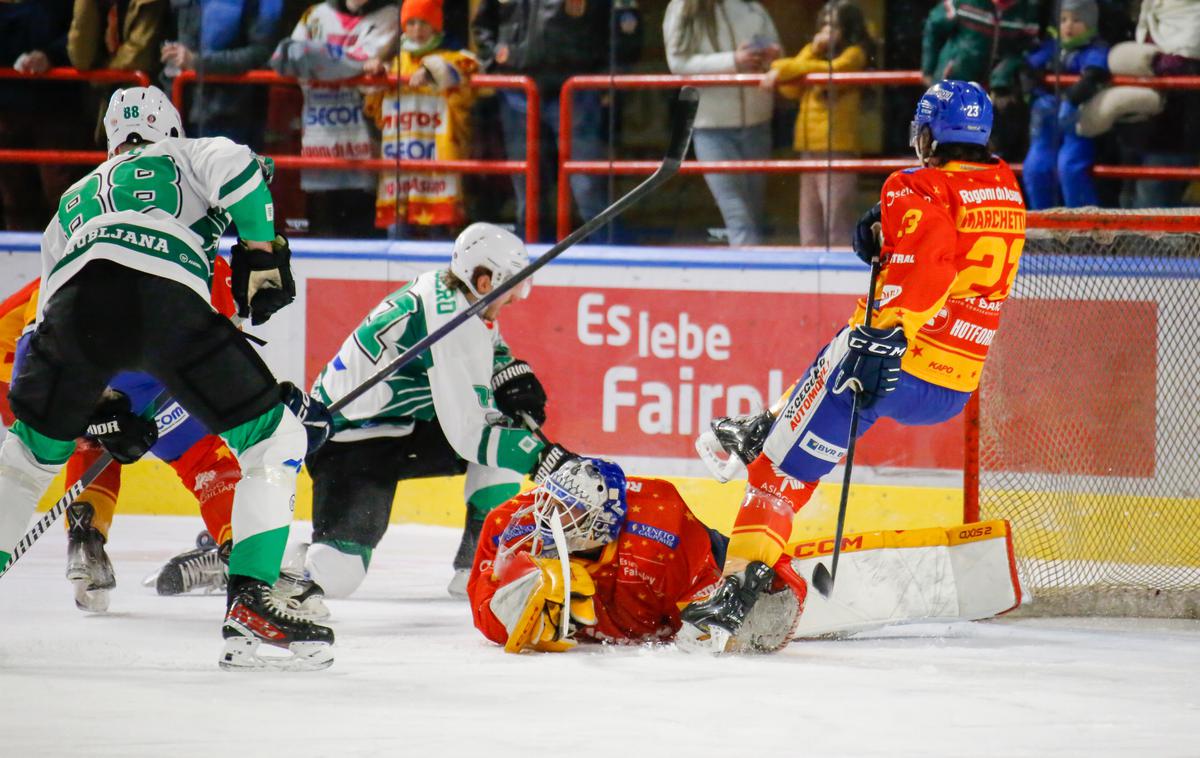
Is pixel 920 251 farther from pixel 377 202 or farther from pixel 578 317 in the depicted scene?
pixel 377 202

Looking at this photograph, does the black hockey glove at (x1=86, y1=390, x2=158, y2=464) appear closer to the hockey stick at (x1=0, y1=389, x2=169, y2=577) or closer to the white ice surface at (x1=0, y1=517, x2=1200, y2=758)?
the hockey stick at (x1=0, y1=389, x2=169, y2=577)

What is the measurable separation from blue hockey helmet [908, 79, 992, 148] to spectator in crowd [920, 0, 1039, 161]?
5.37ft

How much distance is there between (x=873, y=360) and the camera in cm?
388

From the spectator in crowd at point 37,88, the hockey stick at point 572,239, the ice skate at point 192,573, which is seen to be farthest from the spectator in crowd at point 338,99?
the hockey stick at point 572,239

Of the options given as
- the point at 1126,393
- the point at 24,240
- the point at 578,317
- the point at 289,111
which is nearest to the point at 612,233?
the point at 578,317

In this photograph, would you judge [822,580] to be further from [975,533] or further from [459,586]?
[459,586]

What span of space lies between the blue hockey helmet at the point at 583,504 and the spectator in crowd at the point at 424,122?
2542 mm

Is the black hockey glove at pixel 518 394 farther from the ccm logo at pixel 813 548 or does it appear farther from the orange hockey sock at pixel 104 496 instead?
the orange hockey sock at pixel 104 496

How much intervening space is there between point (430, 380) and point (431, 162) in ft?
6.15

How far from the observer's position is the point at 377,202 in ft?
20.9

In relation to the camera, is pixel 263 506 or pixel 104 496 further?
pixel 104 496

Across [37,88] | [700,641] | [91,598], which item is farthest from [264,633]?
[37,88]

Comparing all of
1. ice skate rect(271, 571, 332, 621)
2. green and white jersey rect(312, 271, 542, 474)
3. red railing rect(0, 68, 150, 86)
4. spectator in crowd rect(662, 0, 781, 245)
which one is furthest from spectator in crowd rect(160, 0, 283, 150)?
ice skate rect(271, 571, 332, 621)

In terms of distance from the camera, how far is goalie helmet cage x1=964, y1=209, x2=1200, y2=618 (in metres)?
4.86
